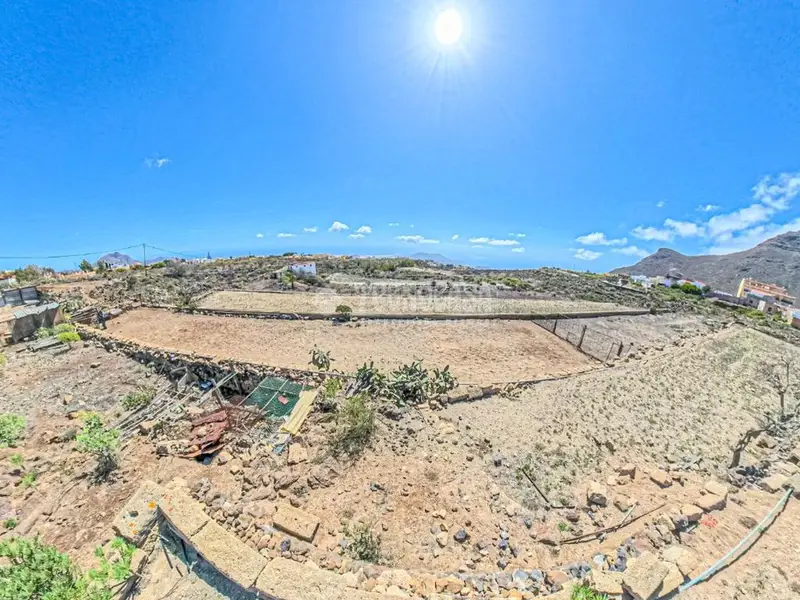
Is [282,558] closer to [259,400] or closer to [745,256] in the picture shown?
[259,400]

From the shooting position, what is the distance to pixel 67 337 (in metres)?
13.0

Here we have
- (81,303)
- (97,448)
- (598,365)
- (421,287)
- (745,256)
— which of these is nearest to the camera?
(97,448)

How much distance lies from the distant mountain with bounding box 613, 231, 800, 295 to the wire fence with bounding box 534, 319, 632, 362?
2598 inches

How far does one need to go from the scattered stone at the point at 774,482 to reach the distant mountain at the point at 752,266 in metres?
76.6

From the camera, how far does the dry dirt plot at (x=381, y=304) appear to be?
67.2ft

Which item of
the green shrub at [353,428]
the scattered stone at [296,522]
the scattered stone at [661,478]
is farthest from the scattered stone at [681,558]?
the green shrub at [353,428]

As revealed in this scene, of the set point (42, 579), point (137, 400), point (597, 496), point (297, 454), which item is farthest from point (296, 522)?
point (137, 400)

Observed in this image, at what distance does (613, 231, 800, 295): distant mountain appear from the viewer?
62.8 metres

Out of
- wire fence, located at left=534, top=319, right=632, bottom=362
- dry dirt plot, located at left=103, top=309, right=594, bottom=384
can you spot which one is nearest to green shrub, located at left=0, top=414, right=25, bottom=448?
dry dirt plot, located at left=103, top=309, right=594, bottom=384

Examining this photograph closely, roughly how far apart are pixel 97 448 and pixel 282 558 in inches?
207

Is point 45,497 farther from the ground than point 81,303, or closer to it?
closer to it

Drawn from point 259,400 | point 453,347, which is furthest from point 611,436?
point 259,400

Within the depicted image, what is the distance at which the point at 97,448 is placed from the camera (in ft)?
21.3

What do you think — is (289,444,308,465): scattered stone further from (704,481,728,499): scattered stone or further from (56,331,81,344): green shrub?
(56,331,81,344): green shrub
